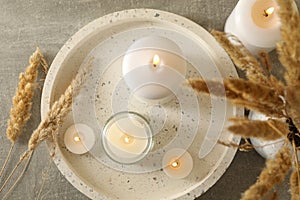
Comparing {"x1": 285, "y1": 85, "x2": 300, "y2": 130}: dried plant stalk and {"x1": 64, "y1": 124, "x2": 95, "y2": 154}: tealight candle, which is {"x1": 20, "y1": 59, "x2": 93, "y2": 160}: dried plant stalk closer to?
{"x1": 64, "y1": 124, "x2": 95, "y2": 154}: tealight candle

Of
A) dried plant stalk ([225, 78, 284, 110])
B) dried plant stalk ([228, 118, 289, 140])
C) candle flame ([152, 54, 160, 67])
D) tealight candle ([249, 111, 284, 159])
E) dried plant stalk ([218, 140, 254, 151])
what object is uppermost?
candle flame ([152, 54, 160, 67])

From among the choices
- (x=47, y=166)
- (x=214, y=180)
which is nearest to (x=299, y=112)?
(x=214, y=180)

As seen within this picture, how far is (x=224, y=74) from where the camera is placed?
0.72m

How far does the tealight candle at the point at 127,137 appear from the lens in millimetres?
697

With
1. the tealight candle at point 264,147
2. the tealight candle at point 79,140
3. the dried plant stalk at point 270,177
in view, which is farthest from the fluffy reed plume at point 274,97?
the tealight candle at point 79,140

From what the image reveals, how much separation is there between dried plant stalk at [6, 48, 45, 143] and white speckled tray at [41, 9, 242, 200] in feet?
0.11

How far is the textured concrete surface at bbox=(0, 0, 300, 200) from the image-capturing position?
2.46 feet

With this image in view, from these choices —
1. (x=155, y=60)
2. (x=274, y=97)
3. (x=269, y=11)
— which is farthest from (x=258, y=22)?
(x=274, y=97)

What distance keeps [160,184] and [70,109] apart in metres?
0.18

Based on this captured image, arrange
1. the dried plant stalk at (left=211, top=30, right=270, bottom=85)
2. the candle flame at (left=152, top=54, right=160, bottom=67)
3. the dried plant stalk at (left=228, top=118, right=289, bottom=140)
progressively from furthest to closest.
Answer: the candle flame at (left=152, top=54, right=160, bottom=67), the dried plant stalk at (left=211, top=30, right=270, bottom=85), the dried plant stalk at (left=228, top=118, right=289, bottom=140)

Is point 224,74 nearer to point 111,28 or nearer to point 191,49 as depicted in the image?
point 191,49

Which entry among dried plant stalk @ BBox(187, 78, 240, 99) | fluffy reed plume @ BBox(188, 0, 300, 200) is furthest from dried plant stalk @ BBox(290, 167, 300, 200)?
dried plant stalk @ BBox(187, 78, 240, 99)

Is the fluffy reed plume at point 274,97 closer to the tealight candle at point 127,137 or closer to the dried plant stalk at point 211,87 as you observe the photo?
the dried plant stalk at point 211,87

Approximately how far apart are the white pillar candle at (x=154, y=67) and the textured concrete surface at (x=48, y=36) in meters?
0.12
